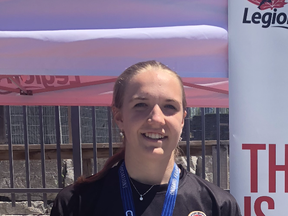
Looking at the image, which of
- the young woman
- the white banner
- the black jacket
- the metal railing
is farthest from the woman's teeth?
the metal railing

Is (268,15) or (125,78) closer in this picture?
(125,78)

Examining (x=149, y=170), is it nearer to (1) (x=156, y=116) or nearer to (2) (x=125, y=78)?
(1) (x=156, y=116)

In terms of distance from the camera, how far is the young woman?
1246 mm

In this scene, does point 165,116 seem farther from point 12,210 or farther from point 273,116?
point 12,210

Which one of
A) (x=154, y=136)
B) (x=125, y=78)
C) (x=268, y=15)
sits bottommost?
(x=154, y=136)

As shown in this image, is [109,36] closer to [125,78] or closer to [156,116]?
[125,78]

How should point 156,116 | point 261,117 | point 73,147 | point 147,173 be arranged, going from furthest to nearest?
point 73,147 → point 261,117 → point 147,173 → point 156,116

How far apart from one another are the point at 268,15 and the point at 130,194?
1.09 meters

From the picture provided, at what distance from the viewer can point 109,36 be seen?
1466 mm

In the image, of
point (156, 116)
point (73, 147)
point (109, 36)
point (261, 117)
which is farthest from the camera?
point (73, 147)

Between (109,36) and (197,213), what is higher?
(109,36)

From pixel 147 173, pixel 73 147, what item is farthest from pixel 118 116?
pixel 73 147

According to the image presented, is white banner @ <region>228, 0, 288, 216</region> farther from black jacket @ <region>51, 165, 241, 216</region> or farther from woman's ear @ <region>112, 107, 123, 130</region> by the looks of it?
woman's ear @ <region>112, 107, 123, 130</region>

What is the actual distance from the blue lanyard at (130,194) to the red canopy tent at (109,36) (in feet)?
1.60
